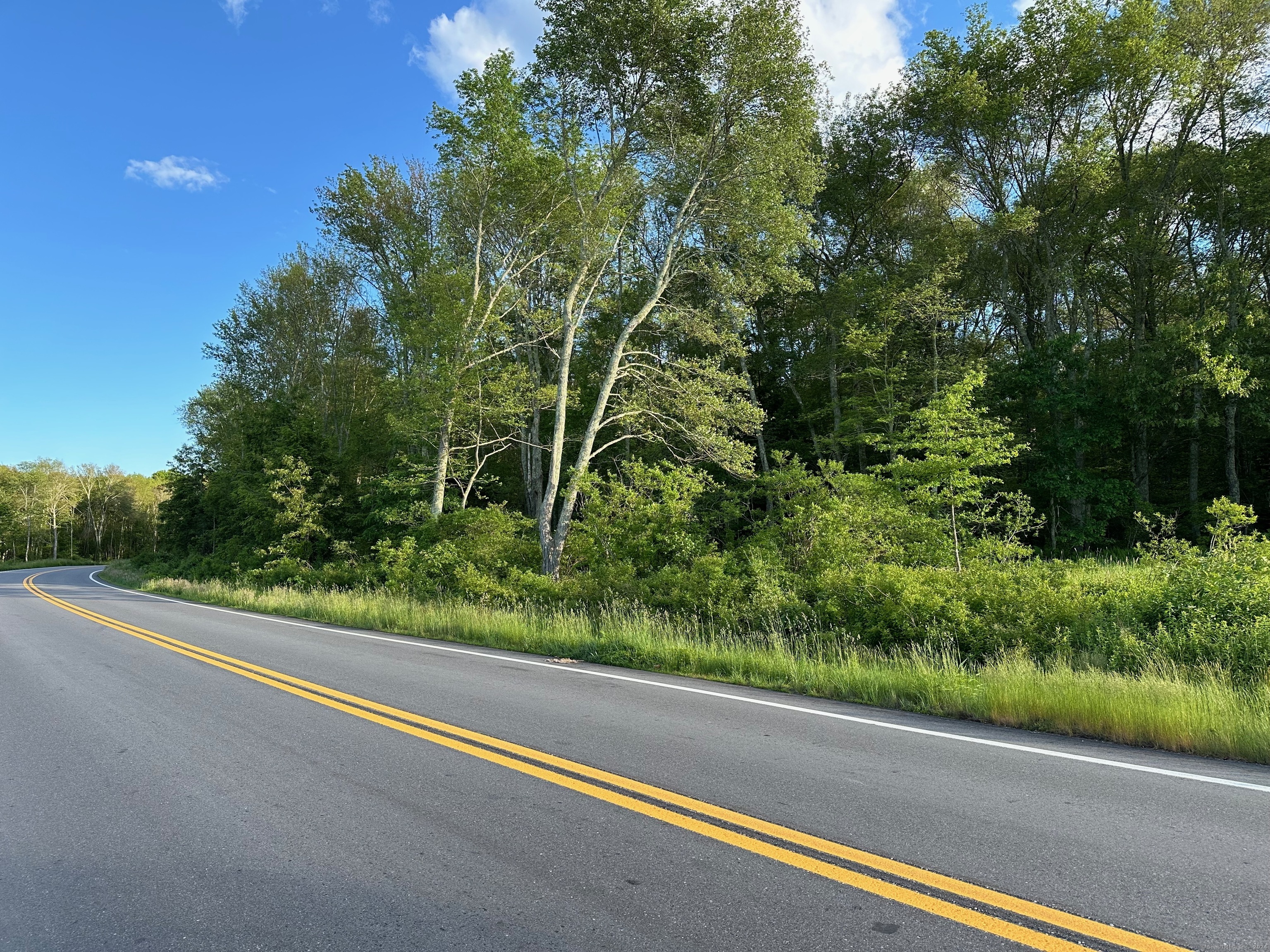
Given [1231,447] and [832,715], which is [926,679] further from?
[1231,447]

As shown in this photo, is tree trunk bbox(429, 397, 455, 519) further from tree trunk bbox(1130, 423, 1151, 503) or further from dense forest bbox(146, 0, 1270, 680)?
tree trunk bbox(1130, 423, 1151, 503)

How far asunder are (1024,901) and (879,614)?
6978mm

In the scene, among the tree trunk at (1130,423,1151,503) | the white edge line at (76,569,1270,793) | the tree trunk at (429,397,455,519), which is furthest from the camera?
the tree trunk at (1130,423,1151,503)

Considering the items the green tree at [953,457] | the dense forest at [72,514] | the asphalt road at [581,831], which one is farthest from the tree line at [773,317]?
the dense forest at [72,514]

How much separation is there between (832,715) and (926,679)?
4.40 ft

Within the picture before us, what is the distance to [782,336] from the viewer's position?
30516 mm

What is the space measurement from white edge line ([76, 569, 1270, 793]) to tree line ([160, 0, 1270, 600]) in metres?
3.79

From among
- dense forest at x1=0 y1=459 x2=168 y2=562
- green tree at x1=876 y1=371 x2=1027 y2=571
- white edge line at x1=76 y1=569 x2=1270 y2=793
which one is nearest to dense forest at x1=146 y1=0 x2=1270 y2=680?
green tree at x1=876 y1=371 x2=1027 y2=571

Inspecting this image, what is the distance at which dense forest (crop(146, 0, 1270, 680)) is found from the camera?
13.5 m

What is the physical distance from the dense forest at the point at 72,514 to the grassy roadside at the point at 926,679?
248 ft

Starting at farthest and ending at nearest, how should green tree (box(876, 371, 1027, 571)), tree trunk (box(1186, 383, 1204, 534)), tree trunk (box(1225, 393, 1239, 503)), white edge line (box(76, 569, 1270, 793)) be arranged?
tree trunk (box(1186, 383, 1204, 534)) < tree trunk (box(1225, 393, 1239, 503)) < green tree (box(876, 371, 1027, 571)) < white edge line (box(76, 569, 1270, 793))

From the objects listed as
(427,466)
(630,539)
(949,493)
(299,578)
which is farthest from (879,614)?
(299,578)

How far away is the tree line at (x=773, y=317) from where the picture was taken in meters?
15.7

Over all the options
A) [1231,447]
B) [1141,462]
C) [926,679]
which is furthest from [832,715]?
[1141,462]
